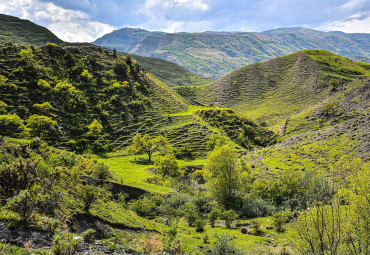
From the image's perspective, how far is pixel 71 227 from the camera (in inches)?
573

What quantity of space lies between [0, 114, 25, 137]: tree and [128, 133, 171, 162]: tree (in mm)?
36343

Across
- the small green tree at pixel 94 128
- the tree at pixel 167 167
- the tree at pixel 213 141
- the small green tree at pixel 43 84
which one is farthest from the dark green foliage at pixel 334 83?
the small green tree at pixel 43 84

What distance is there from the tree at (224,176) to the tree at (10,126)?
194 ft

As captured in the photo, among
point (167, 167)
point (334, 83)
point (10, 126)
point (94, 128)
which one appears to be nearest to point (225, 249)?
point (167, 167)

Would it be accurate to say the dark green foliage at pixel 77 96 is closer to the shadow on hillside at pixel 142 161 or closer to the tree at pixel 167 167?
the shadow on hillside at pixel 142 161

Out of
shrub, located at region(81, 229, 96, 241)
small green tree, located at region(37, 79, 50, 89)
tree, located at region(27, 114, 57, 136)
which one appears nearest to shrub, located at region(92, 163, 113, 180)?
shrub, located at region(81, 229, 96, 241)

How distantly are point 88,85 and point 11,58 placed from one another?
31.2 metres

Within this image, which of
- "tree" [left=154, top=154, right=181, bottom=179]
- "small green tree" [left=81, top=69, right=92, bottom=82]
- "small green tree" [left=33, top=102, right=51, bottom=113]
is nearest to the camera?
"tree" [left=154, top=154, right=181, bottom=179]

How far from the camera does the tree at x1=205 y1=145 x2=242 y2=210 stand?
141 feet

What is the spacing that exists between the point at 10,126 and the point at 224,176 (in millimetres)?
66458

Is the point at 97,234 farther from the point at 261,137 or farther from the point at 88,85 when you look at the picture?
the point at 261,137

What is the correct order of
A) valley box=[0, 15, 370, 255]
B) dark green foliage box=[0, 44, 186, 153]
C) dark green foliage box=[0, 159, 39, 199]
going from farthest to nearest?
1. dark green foliage box=[0, 44, 186, 153]
2. valley box=[0, 15, 370, 255]
3. dark green foliage box=[0, 159, 39, 199]

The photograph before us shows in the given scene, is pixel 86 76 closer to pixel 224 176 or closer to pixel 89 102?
pixel 89 102

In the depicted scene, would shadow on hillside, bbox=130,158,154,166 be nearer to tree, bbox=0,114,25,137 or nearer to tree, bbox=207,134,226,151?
tree, bbox=207,134,226,151
